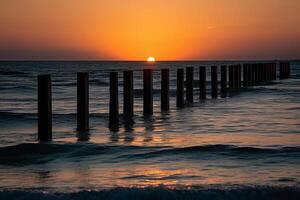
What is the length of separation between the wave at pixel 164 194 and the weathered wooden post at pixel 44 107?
4579 millimetres

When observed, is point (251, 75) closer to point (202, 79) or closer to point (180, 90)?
point (202, 79)

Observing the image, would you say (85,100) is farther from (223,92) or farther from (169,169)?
(223,92)

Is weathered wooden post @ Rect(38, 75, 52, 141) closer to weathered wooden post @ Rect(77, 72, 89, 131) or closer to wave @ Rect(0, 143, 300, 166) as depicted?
wave @ Rect(0, 143, 300, 166)

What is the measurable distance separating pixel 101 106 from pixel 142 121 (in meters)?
5.67

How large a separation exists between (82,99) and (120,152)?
287cm

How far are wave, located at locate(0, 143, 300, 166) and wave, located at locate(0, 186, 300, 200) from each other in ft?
8.29

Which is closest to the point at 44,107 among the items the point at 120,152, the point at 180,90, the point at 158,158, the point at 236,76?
the point at 120,152

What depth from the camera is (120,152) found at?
32.0 ft

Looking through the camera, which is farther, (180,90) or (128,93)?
(180,90)

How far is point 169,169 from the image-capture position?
8.09 m

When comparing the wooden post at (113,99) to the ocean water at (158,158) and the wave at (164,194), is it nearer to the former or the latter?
the ocean water at (158,158)

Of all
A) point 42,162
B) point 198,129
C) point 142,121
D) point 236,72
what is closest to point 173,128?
point 198,129

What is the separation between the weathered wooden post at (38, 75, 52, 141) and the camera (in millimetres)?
10750

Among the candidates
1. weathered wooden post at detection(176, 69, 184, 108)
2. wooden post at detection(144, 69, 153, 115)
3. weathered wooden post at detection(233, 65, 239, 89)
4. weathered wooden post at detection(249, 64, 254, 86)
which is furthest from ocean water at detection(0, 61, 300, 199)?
weathered wooden post at detection(249, 64, 254, 86)
